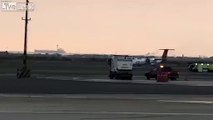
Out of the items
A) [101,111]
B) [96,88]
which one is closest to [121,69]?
[96,88]

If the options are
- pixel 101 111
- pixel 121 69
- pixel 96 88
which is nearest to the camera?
pixel 101 111

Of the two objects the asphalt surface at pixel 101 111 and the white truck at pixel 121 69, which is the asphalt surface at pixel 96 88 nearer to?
the asphalt surface at pixel 101 111

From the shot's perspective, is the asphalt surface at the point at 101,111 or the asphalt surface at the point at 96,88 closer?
the asphalt surface at the point at 101,111

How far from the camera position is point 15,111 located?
2112cm

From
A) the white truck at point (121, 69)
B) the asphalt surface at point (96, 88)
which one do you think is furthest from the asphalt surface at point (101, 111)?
the white truck at point (121, 69)

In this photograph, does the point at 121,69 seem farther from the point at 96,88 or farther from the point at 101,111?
the point at 101,111

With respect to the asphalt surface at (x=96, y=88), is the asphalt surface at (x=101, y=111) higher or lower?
higher

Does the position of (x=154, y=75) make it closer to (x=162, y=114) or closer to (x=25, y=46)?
(x=25, y=46)

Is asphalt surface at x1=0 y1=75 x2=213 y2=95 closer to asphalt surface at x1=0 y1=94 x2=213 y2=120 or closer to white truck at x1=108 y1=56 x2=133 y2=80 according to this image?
asphalt surface at x1=0 y1=94 x2=213 y2=120

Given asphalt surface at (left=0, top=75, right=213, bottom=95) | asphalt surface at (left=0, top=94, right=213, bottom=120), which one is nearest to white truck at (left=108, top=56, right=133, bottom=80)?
asphalt surface at (left=0, top=75, right=213, bottom=95)

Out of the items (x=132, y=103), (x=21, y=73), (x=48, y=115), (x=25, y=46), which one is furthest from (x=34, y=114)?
(x=25, y=46)

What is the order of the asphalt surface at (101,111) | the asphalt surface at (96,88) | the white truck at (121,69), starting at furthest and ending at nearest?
the white truck at (121,69) → the asphalt surface at (96,88) → the asphalt surface at (101,111)

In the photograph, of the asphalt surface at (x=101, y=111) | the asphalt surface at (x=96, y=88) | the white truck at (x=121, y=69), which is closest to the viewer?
the asphalt surface at (x=101, y=111)

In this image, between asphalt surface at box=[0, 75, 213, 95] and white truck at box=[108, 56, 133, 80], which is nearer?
asphalt surface at box=[0, 75, 213, 95]
